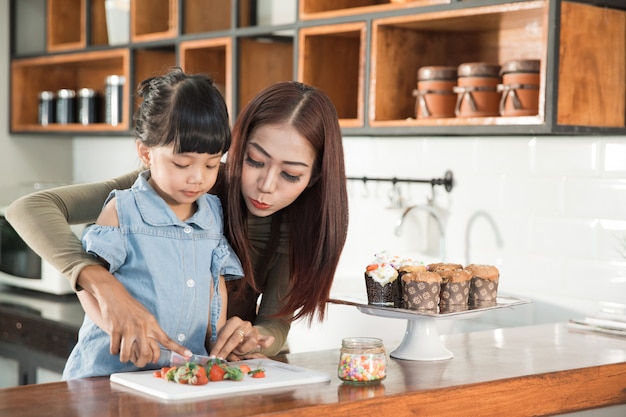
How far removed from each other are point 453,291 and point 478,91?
3.14 ft

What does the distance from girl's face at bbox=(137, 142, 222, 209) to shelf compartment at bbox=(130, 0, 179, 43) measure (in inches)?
81.0

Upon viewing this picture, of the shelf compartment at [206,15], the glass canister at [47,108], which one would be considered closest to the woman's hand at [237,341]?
the shelf compartment at [206,15]

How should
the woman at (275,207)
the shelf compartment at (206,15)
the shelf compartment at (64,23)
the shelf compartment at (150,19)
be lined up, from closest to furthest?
1. the woman at (275,207)
2. the shelf compartment at (206,15)
3. the shelf compartment at (150,19)
4. the shelf compartment at (64,23)

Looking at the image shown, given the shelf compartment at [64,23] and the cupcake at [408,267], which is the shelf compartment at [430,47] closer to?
the cupcake at [408,267]

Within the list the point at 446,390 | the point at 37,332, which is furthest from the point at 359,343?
the point at 37,332

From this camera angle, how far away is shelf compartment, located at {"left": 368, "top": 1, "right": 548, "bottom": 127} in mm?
2875

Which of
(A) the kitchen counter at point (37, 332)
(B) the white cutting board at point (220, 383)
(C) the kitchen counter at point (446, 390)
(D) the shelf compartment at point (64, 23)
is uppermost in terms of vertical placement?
(D) the shelf compartment at point (64, 23)

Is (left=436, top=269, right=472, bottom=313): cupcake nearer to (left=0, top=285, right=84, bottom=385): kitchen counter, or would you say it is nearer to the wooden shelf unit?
the wooden shelf unit

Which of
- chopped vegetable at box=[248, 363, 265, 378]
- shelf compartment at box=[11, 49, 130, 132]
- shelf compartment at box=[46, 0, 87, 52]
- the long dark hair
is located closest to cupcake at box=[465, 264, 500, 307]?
the long dark hair

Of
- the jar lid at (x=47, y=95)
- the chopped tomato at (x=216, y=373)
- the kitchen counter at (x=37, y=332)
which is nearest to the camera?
the chopped tomato at (x=216, y=373)

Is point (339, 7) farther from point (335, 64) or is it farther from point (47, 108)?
point (47, 108)

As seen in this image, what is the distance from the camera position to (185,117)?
1.76m

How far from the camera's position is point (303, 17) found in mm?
3213

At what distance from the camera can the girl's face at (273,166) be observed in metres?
1.99
